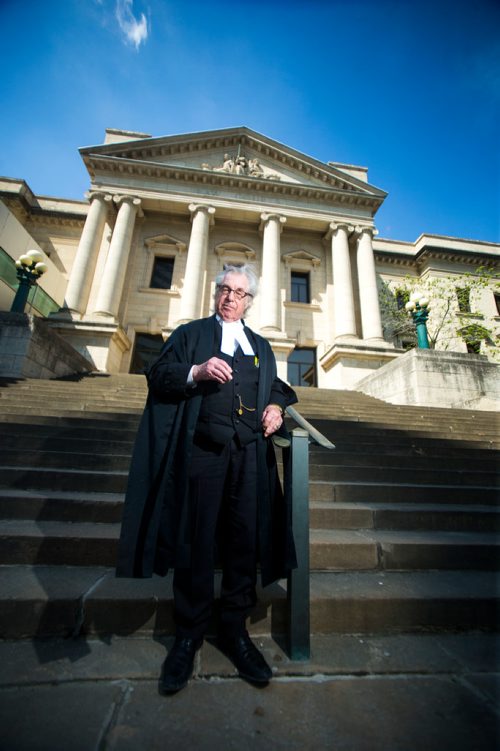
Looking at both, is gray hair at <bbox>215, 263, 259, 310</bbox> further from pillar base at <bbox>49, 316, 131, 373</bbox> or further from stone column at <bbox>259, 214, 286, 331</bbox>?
stone column at <bbox>259, 214, 286, 331</bbox>

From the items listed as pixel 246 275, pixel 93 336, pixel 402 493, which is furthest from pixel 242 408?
pixel 93 336

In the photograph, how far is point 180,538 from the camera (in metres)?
1.76

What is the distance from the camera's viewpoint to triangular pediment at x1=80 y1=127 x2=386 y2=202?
1655 centimetres

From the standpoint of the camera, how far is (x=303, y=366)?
16875mm

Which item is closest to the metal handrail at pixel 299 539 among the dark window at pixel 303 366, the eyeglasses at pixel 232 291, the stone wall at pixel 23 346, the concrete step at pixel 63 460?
the eyeglasses at pixel 232 291

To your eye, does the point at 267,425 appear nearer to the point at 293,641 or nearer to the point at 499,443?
the point at 293,641

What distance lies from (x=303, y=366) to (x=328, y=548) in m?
14.6

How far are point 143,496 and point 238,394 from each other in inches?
→ 31.7

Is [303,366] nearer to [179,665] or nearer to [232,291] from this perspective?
[232,291]

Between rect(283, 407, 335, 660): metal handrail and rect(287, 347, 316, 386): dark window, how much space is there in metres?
14.5

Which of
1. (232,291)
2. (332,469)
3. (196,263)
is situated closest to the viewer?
(232,291)

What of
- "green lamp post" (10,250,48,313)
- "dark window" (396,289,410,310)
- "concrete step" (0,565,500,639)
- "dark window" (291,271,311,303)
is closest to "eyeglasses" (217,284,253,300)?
"concrete step" (0,565,500,639)

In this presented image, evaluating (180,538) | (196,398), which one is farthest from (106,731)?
(196,398)

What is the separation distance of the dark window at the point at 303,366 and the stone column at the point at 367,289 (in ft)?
9.82
